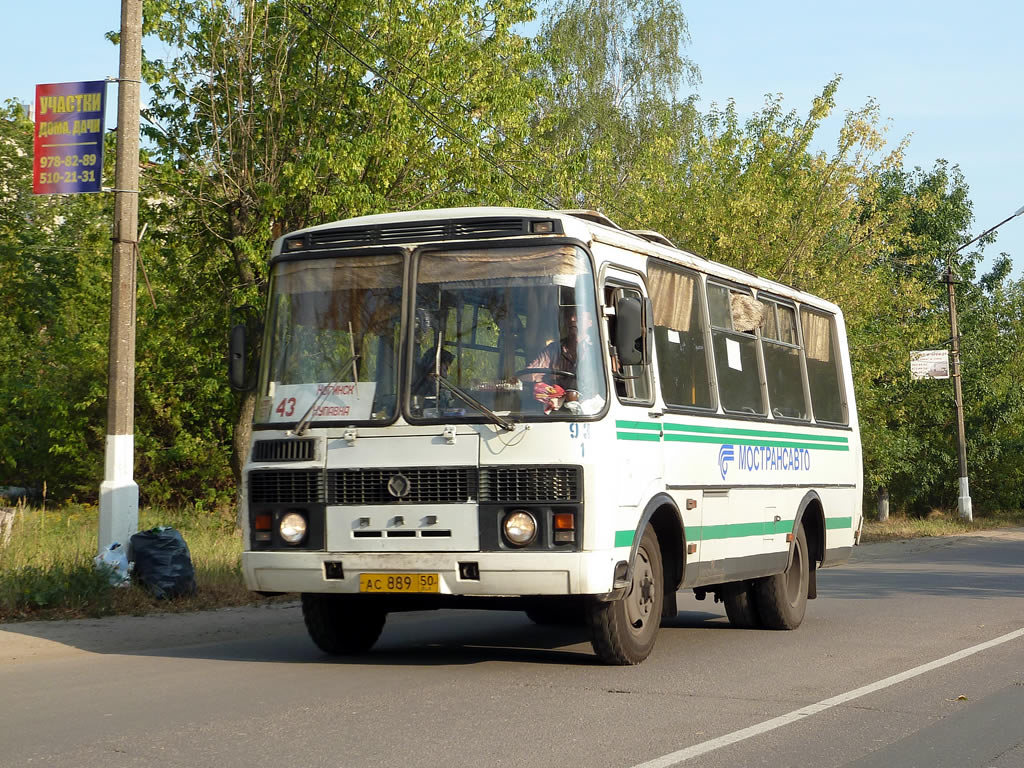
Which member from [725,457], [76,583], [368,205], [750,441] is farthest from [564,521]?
[368,205]

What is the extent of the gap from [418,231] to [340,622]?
3.03 m

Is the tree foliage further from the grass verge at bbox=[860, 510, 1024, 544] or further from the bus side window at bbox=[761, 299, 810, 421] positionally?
the bus side window at bbox=[761, 299, 810, 421]

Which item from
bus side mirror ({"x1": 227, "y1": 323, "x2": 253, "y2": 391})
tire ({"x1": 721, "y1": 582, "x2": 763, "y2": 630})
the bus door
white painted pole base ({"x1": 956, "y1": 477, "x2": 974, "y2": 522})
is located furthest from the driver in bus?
white painted pole base ({"x1": 956, "y1": 477, "x2": 974, "y2": 522})

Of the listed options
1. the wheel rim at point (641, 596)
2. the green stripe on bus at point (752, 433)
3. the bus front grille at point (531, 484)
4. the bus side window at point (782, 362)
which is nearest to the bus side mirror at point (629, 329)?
the bus front grille at point (531, 484)

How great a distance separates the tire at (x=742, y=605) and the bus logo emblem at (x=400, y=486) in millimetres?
4441

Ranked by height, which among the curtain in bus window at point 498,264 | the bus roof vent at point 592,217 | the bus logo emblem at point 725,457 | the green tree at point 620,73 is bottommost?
the bus logo emblem at point 725,457

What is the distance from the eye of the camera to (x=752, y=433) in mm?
12359

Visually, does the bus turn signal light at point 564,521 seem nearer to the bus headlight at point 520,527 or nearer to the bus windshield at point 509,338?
the bus headlight at point 520,527

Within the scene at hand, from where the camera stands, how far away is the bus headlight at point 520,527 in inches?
368

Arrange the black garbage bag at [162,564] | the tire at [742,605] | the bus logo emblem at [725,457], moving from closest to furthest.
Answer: the bus logo emblem at [725,457]
the tire at [742,605]
the black garbage bag at [162,564]

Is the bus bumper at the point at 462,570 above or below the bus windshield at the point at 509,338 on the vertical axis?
below

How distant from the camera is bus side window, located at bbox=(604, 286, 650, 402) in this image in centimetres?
981

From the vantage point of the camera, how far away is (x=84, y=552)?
14961 millimetres

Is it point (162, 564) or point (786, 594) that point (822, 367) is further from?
point (162, 564)
